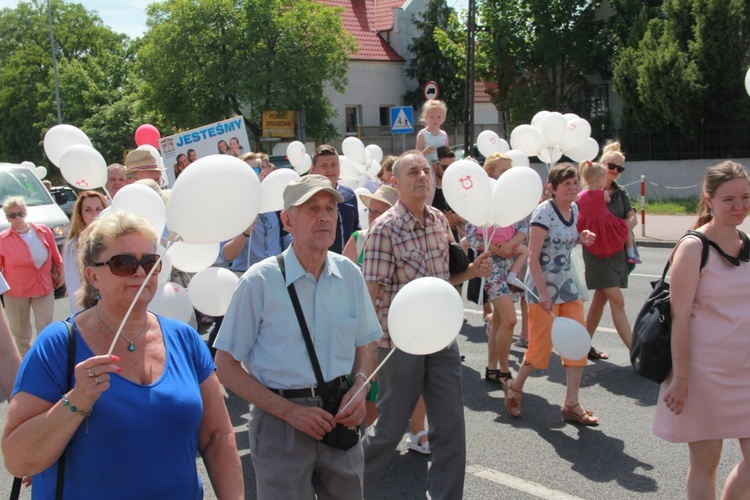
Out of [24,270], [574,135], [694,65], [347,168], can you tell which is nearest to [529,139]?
[574,135]

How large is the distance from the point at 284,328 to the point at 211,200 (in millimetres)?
596

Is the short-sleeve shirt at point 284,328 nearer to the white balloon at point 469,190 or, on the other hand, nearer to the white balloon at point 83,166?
the white balloon at point 469,190

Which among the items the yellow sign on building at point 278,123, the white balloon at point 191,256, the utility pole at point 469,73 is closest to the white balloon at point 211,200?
the white balloon at point 191,256

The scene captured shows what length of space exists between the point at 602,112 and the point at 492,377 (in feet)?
75.9

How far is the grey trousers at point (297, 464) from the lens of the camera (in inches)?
120

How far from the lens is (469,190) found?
464 centimetres

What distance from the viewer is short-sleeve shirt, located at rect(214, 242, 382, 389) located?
3.09 m

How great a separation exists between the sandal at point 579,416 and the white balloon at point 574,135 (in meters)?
3.37

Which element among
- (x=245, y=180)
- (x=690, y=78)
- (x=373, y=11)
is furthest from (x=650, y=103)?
(x=373, y=11)

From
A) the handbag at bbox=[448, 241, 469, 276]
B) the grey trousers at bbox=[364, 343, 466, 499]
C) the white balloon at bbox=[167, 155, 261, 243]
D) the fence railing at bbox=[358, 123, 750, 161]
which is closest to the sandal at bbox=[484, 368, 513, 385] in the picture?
the handbag at bbox=[448, 241, 469, 276]

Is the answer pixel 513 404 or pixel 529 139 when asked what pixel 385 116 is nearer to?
pixel 529 139

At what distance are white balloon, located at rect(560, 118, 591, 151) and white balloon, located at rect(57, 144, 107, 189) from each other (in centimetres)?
455

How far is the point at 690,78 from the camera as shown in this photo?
19828mm

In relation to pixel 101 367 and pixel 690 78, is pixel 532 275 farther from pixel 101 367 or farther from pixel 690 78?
pixel 690 78
